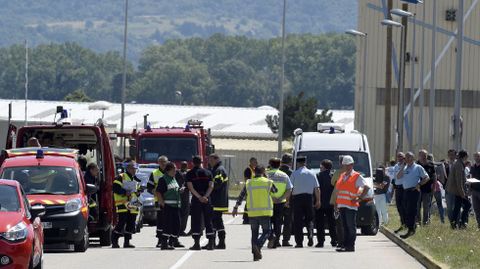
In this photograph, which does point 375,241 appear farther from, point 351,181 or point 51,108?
point 51,108

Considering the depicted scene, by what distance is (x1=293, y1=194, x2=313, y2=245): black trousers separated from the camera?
29.2 metres

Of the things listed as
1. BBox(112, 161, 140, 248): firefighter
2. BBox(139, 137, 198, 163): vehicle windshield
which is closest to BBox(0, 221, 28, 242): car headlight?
BBox(112, 161, 140, 248): firefighter

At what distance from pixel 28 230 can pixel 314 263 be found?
6.42 metres

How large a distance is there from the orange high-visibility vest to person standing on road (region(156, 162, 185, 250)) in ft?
9.75

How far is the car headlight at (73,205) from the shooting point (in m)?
26.2

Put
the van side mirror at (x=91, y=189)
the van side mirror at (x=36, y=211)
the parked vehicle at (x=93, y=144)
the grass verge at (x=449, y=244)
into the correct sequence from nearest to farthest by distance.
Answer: the van side mirror at (x=36, y=211)
the grass verge at (x=449, y=244)
the van side mirror at (x=91, y=189)
the parked vehicle at (x=93, y=144)

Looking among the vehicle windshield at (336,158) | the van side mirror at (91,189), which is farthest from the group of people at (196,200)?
the vehicle windshield at (336,158)

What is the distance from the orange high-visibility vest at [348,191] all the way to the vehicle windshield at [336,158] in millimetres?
6686

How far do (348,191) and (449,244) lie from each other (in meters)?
2.08

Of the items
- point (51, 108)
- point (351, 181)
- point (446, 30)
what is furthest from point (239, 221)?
point (51, 108)

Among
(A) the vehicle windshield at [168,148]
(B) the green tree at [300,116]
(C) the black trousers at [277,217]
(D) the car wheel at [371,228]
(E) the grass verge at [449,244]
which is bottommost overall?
(D) the car wheel at [371,228]

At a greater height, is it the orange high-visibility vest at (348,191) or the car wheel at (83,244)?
the orange high-visibility vest at (348,191)

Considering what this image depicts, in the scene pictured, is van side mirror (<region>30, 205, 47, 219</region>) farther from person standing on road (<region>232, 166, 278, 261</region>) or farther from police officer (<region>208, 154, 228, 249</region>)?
police officer (<region>208, 154, 228, 249</region>)

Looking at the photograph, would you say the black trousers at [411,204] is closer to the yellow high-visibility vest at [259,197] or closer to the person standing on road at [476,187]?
the person standing on road at [476,187]
